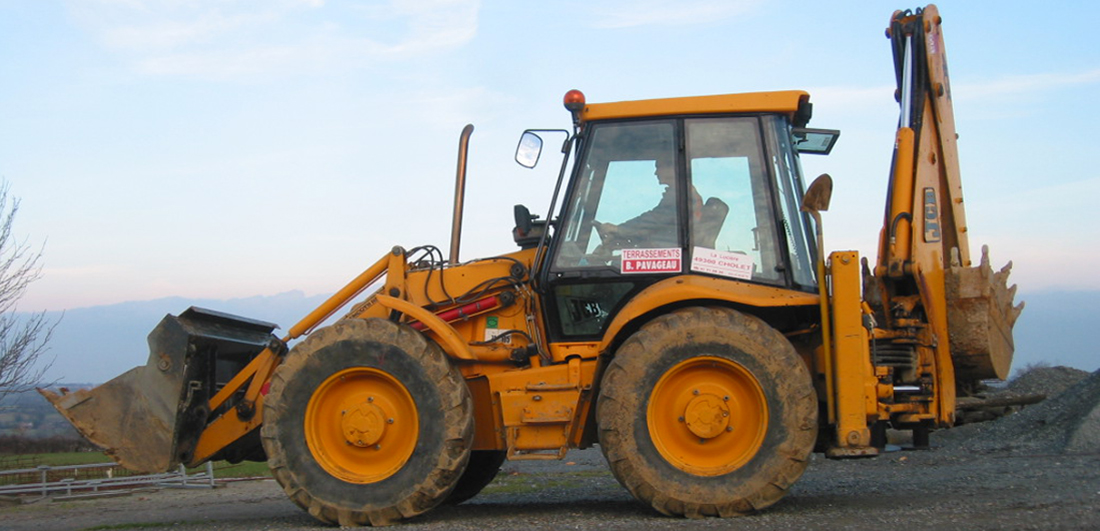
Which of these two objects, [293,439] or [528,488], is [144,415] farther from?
[528,488]

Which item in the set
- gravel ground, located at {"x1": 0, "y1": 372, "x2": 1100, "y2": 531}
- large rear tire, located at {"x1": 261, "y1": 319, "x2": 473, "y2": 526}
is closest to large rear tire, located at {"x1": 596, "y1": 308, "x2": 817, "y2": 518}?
gravel ground, located at {"x1": 0, "y1": 372, "x2": 1100, "y2": 531}

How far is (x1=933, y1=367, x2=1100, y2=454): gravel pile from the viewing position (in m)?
11.8

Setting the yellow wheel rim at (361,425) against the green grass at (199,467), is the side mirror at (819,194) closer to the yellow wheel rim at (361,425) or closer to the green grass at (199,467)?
the yellow wheel rim at (361,425)

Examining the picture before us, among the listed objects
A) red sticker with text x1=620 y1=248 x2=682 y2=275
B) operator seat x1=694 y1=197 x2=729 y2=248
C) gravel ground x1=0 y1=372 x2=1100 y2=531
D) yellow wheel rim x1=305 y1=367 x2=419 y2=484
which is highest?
operator seat x1=694 y1=197 x2=729 y2=248

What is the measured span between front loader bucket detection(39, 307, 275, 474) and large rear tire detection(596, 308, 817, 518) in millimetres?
3032

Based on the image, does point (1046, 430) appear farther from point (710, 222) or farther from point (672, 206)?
point (672, 206)

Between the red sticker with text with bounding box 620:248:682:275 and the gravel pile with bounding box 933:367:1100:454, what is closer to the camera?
the red sticker with text with bounding box 620:248:682:275

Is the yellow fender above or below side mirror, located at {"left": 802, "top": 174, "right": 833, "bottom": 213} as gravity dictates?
below

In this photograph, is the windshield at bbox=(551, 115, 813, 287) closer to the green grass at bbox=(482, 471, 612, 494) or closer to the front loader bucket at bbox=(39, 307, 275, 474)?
the front loader bucket at bbox=(39, 307, 275, 474)

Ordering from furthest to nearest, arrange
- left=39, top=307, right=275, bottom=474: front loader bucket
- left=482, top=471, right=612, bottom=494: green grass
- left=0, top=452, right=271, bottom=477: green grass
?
left=0, top=452, right=271, bottom=477: green grass
left=482, top=471, right=612, bottom=494: green grass
left=39, top=307, right=275, bottom=474: front loader bucket

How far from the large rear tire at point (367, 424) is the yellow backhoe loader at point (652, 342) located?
0.04 feet

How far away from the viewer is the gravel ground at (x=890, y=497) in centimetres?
580

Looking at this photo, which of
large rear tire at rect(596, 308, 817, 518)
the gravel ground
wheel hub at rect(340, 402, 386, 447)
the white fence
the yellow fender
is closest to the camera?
the gravel ground

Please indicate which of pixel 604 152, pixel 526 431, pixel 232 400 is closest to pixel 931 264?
pixel 604 152
